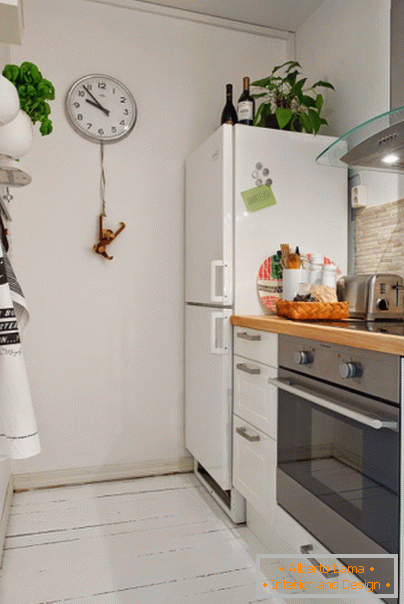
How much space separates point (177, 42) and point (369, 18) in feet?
3.29

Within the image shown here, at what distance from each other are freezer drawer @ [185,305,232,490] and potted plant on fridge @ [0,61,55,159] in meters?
1.10

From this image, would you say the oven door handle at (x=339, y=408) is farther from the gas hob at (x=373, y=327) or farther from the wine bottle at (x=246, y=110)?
the wine bottle at (x=246, y=110)

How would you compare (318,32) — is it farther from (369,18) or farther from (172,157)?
(172,157)

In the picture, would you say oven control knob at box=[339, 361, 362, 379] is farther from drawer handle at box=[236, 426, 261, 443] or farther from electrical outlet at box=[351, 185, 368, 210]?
electrical outlet at box=[351, 185, 368, 210]

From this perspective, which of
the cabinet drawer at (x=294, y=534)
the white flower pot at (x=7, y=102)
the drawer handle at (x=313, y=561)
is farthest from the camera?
the cabinet drawer at (x=294, y=534)

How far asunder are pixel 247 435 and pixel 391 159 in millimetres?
1171

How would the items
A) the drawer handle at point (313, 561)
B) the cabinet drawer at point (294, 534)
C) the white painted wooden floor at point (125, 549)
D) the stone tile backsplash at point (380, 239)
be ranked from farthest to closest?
the stone tile backsplash at point (380, 239), the white painted wooden floor at point (125, 549), the cabinet drawer at point (294, 534), the drawer handle at point (313, 561)

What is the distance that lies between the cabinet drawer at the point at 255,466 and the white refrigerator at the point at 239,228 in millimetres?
80

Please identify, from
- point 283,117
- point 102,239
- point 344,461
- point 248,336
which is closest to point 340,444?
point 344,461

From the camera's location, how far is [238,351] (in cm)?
195

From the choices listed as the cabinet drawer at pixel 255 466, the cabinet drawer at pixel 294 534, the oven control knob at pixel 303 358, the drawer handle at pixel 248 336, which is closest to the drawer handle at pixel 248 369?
the drawer handle at pixel 248 336

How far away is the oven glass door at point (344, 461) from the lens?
107 centimetres

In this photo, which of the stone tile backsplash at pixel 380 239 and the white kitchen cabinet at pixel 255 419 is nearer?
the white kitchen cabinet at pixel 255 419

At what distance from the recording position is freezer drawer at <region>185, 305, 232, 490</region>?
2.01 m
